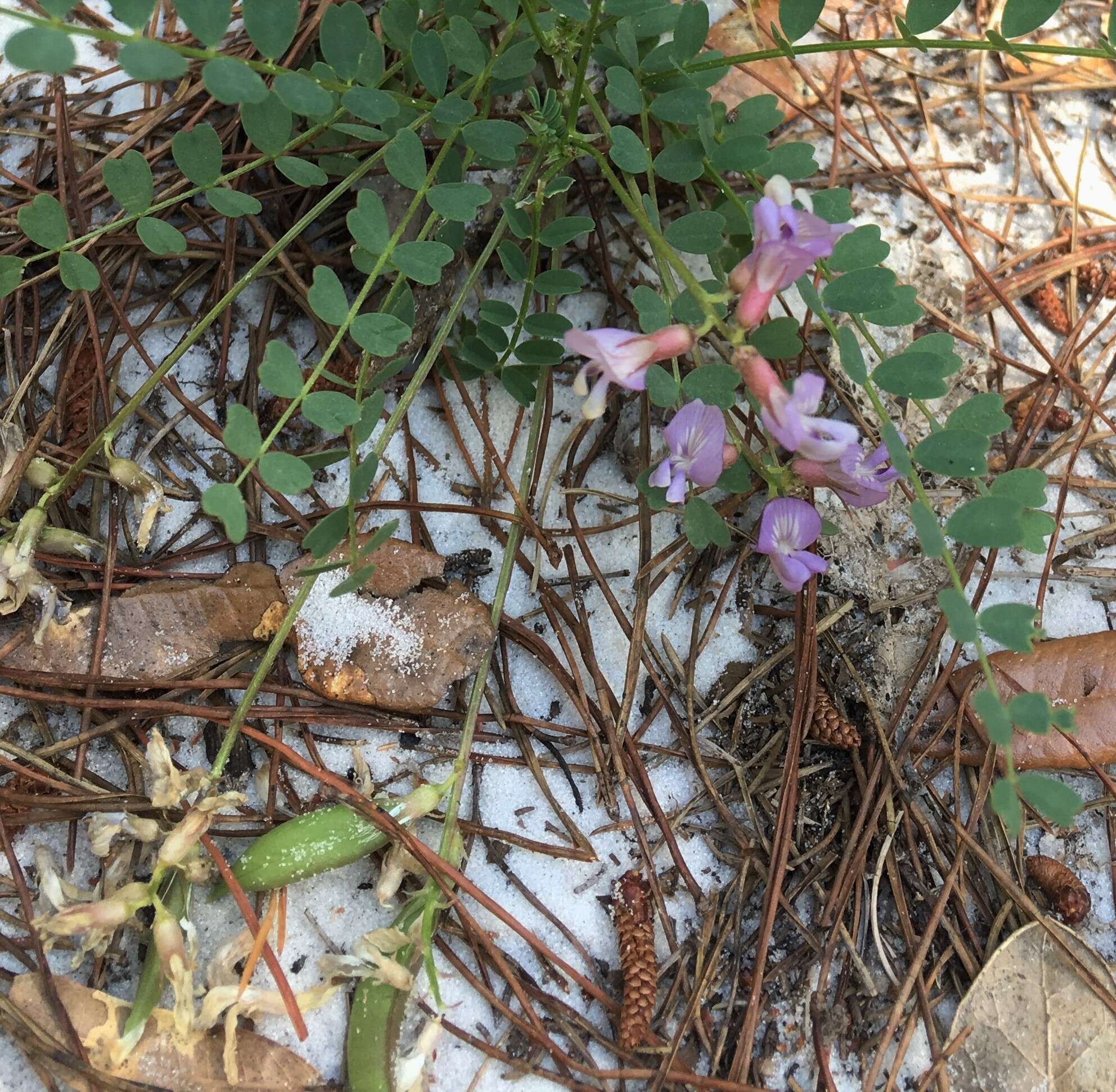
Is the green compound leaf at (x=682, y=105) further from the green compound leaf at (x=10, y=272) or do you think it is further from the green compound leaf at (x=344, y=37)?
the green compound leaf at (x=10, y=272)

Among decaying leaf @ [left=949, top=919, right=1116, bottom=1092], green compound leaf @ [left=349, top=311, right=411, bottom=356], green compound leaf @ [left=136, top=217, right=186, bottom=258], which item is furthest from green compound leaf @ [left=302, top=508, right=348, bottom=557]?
decaying leaf @ [left=949, top=919, right=1116, bottom=1092]

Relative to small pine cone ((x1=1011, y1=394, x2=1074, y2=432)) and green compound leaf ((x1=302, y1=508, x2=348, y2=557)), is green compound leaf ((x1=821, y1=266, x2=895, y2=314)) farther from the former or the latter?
green compound leaf ((x1=302, y1=508, x2=348, y2=557))

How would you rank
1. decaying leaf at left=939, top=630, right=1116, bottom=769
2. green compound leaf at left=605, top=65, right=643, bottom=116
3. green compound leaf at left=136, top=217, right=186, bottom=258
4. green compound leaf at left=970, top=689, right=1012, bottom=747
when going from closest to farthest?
1. green compound leaf at left=970, top=689, right=1012, bottom=747
2. green compound leaf at left=605, top=65, right=643, bottom=116
3. green compound leaf at left=136, top=217, right=186, bottom=258
4. decaying leaf at left=939, top=630, right=1116, bottom=769

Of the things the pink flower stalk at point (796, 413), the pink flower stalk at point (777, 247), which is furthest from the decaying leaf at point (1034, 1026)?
the pink flower stalk at point (777, 247)

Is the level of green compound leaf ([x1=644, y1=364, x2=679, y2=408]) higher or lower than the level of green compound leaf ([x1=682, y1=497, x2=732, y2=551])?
higher

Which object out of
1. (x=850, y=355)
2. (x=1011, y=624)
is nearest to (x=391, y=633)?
(x=850, y=355)

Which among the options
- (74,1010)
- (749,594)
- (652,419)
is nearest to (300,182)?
(652,419)
